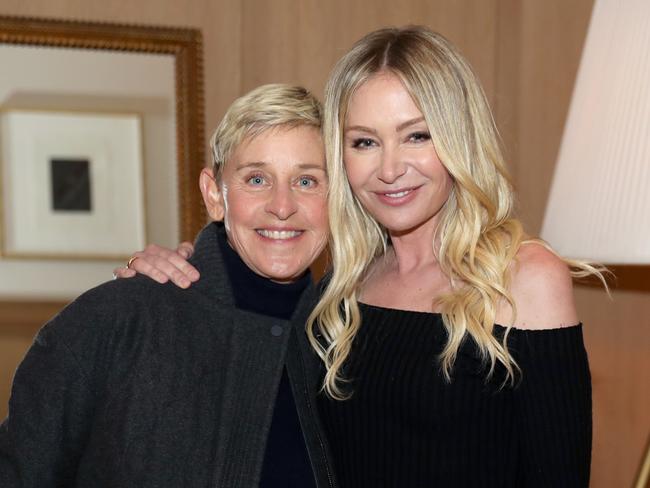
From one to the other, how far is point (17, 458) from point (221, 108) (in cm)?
161

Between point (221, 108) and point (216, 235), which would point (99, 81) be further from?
point (216, 235)

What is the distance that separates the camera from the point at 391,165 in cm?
199

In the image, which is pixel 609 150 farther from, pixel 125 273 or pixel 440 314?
pixel 125 273

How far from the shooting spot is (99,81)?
2.95m

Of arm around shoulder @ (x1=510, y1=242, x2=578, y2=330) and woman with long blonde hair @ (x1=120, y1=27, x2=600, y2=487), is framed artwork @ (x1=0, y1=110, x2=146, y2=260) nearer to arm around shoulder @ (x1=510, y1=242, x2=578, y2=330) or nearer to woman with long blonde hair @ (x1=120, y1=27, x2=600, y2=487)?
woman with long blonde hair @ (x1=120, y1=27, x2=600, y2=487)

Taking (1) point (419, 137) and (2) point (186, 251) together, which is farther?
(2) point (186, 251)

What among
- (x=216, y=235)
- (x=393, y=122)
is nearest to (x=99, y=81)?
(x=216, y=235)

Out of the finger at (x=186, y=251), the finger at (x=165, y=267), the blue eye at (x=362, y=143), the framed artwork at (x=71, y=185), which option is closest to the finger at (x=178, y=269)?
the finger at (x=165, y=267)

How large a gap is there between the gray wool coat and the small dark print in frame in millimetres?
1077

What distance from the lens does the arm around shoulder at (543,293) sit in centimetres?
190

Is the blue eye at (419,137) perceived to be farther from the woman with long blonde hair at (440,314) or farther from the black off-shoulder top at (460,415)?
the black off-shoulder top at (460,415)

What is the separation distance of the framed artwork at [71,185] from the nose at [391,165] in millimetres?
1191

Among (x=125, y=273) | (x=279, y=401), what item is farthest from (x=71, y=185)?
(x=279, y=401)

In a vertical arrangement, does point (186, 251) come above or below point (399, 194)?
below
